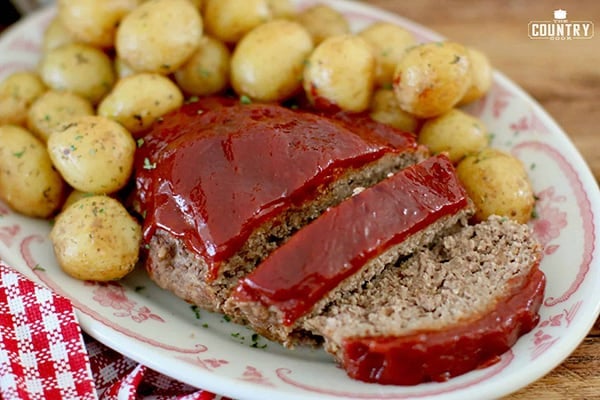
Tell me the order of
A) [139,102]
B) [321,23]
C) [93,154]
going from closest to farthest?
[93,154] → [139,102] → [321,23]

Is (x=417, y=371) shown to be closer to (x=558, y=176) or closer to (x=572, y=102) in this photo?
(x=558, y=176)

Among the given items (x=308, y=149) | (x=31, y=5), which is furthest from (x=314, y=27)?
(x=31, y=5)

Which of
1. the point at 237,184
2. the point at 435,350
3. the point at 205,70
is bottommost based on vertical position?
the point at 435,350

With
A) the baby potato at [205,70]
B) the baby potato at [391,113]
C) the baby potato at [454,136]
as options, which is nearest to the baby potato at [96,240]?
the baby potato at [205,70]

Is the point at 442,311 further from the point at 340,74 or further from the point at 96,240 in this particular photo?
the point at 96,240

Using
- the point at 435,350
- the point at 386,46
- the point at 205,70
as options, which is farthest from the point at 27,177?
the point at 435,350

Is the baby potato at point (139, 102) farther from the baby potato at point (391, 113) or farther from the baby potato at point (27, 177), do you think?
the baby potato at point (391, 113)
